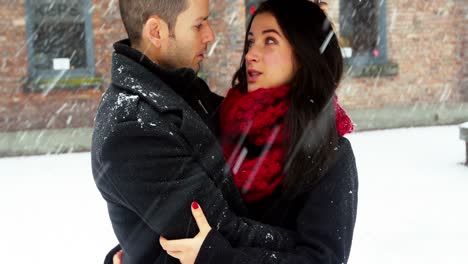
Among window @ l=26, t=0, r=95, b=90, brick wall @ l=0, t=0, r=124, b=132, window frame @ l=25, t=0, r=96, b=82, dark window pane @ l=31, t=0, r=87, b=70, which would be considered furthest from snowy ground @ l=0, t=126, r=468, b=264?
dark window pane @ l=31, t=0, r=87, b=70

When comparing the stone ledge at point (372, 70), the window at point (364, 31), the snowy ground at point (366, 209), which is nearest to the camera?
the snowy ground at point (366, 209)

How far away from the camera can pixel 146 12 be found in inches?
70.6

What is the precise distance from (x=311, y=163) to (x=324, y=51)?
414mm

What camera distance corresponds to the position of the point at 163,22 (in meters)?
1.79

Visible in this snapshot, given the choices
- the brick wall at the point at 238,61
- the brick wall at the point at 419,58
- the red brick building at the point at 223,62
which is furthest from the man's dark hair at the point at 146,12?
the brick wall at the point at 419,58

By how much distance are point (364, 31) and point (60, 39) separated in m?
6.05

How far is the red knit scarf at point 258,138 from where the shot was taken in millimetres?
1826

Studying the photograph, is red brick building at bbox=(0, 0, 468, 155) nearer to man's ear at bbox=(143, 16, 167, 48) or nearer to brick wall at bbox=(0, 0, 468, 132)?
brick wall at bbox=(0, 0, 468, 132)

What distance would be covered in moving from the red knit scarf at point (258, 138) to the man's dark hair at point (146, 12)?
370 mm

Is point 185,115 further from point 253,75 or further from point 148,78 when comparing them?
point 253,75

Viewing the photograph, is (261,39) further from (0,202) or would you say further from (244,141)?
(0,202)

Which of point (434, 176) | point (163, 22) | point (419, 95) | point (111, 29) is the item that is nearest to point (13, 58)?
point (111, 29)

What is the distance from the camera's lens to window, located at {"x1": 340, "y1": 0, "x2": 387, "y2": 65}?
12.0 m

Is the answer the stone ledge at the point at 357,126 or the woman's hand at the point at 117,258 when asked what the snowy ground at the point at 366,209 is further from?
the woman's hand at the point at 117,258
